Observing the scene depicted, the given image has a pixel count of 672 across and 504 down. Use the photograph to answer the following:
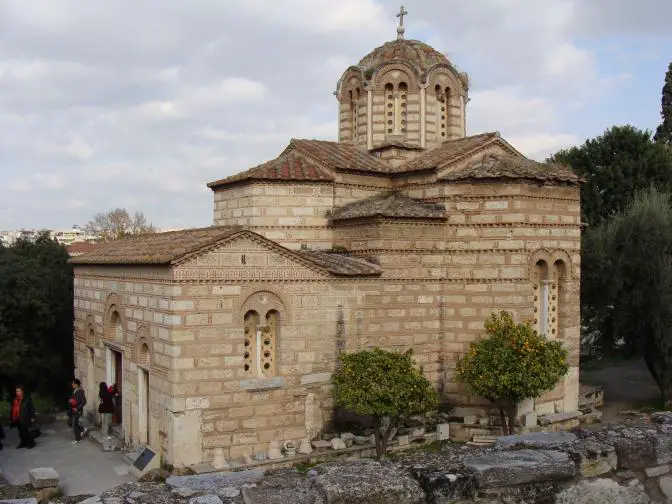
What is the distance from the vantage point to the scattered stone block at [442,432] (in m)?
13.8

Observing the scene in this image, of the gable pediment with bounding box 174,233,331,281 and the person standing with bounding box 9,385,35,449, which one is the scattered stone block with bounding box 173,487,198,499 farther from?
the person standing with bounding box 9,385,35,449

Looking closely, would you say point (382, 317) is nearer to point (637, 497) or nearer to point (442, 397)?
point (442, 397)

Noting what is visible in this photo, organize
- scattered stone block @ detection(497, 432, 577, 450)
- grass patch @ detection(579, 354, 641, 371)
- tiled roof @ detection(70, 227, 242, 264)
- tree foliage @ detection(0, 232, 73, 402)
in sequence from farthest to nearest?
grass patch @ detection(579, 354, 641, 371)
tree foliage @ detection(0, 232, 73, 402)
tiled roof @ detection(70, 227, 242, 264)
scattered stone block @ detection(497, 432, 577, 450)

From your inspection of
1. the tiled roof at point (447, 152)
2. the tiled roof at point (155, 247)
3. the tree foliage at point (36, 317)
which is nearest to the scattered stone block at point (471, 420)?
the tiled roof at point (447, 152)

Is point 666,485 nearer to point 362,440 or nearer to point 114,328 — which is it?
point 362,440

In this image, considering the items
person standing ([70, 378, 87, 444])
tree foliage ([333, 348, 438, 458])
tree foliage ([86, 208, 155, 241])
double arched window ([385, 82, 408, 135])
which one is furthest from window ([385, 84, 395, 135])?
tree foliage ([86, 208, 155, 241])

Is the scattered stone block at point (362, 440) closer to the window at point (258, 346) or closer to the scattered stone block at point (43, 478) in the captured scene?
the window at point (258, 346)

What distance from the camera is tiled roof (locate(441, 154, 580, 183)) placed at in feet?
45.6

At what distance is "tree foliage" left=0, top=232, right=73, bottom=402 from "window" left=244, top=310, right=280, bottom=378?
259 inches

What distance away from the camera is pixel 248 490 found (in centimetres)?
441

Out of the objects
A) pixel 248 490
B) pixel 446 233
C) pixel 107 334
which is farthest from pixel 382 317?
pixel 248 490

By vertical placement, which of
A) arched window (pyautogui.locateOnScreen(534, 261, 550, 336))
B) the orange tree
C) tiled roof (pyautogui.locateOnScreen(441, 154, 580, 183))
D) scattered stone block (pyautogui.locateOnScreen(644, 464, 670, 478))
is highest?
tiled roof (pyautogui.locateOnScreen(441, 154, 580, 183))

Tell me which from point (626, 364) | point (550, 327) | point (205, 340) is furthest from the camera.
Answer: point (626, 364)

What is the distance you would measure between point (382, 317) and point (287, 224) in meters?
2.98
